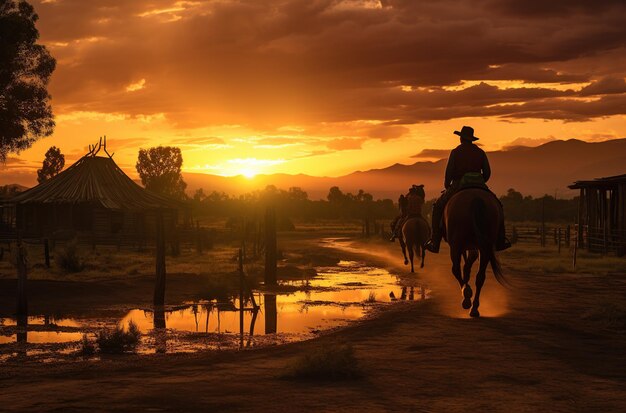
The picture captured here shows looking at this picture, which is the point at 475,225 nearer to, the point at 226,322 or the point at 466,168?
the point at 466,168

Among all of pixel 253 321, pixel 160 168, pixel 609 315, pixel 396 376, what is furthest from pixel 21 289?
pixel 160 168

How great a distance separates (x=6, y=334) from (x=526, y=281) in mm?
14152

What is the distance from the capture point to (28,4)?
1642 inches

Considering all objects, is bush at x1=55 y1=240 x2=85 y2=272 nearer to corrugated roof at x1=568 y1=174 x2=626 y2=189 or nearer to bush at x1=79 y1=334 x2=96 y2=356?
Answer: bush at x1=79 y1=334 x2=96 y2=356

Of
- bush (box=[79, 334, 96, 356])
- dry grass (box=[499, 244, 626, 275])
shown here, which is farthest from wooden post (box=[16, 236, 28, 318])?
dry grass (box=[499, 244, 626, 275])

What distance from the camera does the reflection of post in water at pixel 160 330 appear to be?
37.4ft

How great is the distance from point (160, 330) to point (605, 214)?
2909 centimetres

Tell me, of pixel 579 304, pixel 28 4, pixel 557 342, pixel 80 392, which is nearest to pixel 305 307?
pixel 579 304

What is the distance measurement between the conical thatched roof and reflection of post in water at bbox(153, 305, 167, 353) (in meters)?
29.0

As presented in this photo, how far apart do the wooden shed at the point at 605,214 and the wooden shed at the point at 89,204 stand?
23.8 meters

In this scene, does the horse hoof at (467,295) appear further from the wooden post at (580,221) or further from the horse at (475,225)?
the wooden post at (580,221)

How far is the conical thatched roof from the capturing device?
45.1 meters

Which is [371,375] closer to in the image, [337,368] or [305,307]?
[337,368]

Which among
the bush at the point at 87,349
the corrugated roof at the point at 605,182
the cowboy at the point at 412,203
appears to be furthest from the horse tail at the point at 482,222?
the corrugated roof at the point at 605,182
